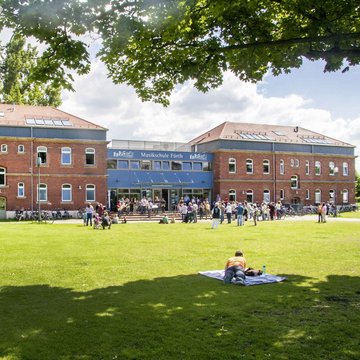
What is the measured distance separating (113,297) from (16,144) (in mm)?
34051

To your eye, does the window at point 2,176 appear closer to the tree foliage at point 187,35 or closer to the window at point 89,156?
the window at point 89,156

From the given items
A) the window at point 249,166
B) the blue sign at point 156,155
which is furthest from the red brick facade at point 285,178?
the blue sign at point 156,155

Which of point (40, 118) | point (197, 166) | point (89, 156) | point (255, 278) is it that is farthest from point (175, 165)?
point (255, 278)

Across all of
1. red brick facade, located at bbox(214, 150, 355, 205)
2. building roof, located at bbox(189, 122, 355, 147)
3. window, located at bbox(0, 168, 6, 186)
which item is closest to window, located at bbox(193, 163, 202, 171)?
red brick facade, located at bbox(214, 150, 355, 205)

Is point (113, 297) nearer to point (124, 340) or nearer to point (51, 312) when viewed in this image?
point (51, 312)

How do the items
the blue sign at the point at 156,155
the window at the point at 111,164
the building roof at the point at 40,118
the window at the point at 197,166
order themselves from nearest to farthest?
the building roof at the point at 40,118 → the window at the point at 111,164 → the blue sign at the point at 156,155 → the window at the point at 197,166

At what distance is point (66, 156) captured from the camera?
42531 mm

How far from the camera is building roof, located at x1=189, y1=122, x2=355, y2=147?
51844 millimetres

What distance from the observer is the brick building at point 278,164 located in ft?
166

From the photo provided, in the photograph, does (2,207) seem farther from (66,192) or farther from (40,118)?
(40,118)

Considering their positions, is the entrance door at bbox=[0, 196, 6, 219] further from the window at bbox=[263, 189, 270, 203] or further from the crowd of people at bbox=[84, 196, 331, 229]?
the window at bbox=[263, 189, 270, 203]

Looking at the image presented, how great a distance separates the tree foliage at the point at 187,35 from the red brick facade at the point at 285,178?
3676 cm

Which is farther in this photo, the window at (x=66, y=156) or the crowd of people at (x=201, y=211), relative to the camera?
the window at (x=66, y=156)

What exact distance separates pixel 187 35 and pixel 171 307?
647 centimetres
